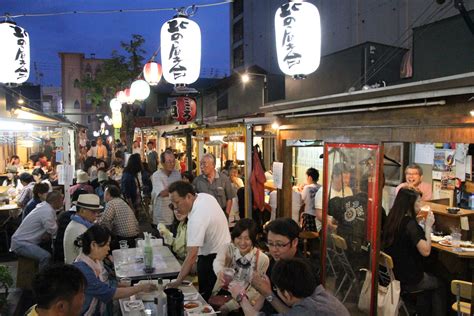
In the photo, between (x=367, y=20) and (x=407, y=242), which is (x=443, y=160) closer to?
(x=407, y=242)

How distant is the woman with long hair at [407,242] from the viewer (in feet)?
20.1

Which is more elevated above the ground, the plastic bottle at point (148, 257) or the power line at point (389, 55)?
the power line at point (389, 55)

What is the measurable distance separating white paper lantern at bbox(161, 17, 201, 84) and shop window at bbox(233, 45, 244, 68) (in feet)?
84.5

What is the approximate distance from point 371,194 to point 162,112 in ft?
95.7

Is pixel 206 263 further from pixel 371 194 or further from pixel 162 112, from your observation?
pixel 162 112

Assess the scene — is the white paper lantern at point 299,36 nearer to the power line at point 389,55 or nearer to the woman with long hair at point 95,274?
the woman with long hair at point 95,274

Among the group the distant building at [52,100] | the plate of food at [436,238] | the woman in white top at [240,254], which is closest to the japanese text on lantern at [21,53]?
the woman in white top at [240,254]

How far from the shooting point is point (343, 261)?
6.97 m

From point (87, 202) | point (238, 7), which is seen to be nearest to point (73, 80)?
point (238, 7)

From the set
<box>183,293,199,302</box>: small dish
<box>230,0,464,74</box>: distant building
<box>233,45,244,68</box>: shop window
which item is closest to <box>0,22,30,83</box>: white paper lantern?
<box>183,293,199,302</box>: small dish

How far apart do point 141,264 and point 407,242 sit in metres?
4.08

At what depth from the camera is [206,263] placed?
18.7ft

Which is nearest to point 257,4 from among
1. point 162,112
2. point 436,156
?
point 162,112

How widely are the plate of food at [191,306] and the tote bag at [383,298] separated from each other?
2922mm
